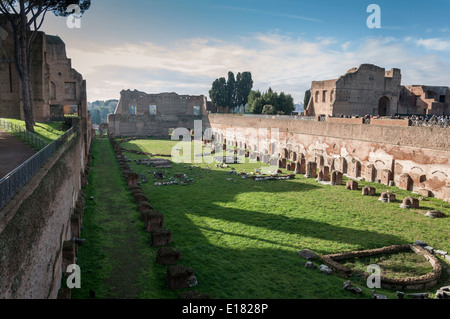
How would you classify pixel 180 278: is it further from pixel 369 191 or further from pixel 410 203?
pixel 369 191

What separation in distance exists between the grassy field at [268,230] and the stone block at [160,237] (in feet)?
0.74

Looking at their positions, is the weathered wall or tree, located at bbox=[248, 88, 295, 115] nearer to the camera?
the weathered wall

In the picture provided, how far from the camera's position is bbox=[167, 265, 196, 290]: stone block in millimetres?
6504

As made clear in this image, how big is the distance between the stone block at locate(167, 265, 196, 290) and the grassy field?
0.57 feet

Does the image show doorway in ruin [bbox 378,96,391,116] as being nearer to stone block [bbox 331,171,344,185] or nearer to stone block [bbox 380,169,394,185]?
stone block [bbox 380,169,394,185]

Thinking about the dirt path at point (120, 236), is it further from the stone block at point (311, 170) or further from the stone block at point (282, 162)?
the stone block at point (282, 162)

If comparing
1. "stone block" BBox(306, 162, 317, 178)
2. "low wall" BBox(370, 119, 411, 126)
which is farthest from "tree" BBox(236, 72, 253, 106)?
"stone block" BBox(306, 162, 317, 178)

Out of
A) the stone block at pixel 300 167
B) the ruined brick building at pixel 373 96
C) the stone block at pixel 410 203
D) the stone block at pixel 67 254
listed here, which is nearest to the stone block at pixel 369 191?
the stone block at pixel 410 203

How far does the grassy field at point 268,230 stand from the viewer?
6840 mm
